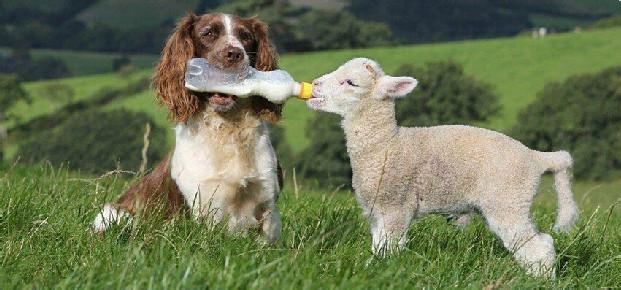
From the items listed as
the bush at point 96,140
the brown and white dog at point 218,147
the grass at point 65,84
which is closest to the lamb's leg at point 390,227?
the brown and white dog at point 218,147

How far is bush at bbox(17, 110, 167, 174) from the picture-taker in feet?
200

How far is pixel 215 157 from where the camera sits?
21.0 ft

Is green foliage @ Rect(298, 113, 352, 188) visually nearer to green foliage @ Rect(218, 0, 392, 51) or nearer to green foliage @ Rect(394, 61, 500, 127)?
green foliage @ Rect(394, 61, 500, 127)

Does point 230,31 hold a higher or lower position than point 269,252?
higher

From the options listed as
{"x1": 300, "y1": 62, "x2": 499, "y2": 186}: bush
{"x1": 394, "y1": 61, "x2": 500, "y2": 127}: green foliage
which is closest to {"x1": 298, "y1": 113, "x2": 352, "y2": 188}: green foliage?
{"x1": 300, "y1": 62, "x2": 499, "y2": 186}: bush

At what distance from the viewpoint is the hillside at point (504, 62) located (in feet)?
217

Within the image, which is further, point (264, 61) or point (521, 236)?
point (264, 61)

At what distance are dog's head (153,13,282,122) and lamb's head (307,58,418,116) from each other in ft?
2.79

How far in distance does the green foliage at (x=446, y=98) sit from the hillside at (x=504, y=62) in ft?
7.98

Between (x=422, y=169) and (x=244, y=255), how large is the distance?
1773 millimetres

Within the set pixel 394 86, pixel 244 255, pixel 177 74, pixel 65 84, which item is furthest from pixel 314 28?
pixel 244 255

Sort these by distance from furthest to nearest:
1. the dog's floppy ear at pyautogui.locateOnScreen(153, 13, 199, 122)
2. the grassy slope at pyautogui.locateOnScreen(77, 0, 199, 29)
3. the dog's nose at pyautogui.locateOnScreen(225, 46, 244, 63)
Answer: the grassy slope at pyautogui.locateOnScreen(77, 0, 199, 29) → the dog's floppy ear at pyautogui.locateOnScreen(153, 13, 199, 122) → the dog's nose at pyautogui.locateOnScreen(225, 46, 244, 63)

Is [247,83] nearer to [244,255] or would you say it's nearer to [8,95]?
[244,255]

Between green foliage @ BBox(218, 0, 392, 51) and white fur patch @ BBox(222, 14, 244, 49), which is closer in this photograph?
white fur patch @ BBox(222, 14, 244, 49)
